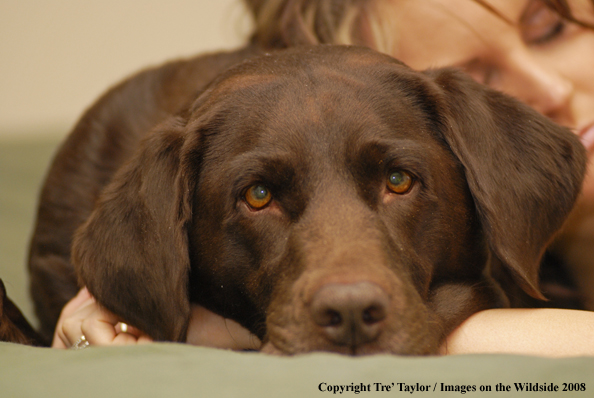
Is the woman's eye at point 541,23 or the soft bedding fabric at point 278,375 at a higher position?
the soft bedding fabric at point 278,375

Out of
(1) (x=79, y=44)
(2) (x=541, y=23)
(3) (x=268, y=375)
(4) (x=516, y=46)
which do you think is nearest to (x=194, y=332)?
(3) (x=268, y=375)

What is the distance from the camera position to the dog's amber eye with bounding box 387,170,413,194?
177 centimetres

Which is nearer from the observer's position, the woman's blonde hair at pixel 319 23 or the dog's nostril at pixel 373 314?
the dog's nostril at pixel 373 314

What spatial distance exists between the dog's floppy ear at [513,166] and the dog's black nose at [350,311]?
1.87ft

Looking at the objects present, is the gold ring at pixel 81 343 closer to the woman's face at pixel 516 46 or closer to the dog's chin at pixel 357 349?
the dog's chin at pixel 357 349

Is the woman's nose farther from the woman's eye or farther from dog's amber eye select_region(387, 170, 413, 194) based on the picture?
dog's amber eye select_region(387, 170, 413, 194)

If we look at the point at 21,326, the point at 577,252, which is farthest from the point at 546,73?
the point at 21,326

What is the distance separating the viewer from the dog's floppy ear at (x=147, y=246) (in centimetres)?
183

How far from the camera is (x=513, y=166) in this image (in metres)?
1.90

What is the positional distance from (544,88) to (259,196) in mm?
1603

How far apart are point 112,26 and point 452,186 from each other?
372cm

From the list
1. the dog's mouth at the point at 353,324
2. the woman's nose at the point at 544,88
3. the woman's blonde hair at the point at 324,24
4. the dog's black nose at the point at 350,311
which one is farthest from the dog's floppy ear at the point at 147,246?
the woman's nose at the point at 544,88

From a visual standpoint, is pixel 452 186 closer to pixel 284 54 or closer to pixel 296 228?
pixel 296 228

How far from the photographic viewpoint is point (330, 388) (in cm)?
107
